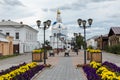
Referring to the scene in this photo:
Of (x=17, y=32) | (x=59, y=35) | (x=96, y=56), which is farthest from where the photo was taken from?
(x=59, y=35)

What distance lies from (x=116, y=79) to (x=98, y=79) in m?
1.48

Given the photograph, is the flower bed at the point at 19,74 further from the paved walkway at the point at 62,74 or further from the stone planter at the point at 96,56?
the stone planter at the point at 96,56

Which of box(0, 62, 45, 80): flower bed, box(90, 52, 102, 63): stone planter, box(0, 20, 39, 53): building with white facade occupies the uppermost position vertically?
box(0, 20, 39, 53): building with white facade

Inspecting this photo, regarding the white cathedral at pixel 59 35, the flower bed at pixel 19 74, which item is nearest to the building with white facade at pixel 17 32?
the white cathedral at pixel 59 35

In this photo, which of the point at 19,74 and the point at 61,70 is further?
the point at 61,70

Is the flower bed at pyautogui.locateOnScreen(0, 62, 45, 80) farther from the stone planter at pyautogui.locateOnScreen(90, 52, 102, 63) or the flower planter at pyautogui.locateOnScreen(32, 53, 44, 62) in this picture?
the flower planter at pyautogui.locateOnScreen(32, 53, 44, 62)

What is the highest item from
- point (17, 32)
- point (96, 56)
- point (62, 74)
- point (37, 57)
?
point (17, 32)

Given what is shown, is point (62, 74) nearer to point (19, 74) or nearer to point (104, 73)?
point (19, 74)

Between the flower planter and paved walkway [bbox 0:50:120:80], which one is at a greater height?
the flower planter

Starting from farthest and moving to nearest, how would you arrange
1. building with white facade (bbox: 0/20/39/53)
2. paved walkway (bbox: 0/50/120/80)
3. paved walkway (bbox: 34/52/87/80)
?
building with white facade (bbox: 0/20/39/53) < paved walkway (bbox: 0/50/120/80) < paved walkway (bbox: 34/52/87/80)

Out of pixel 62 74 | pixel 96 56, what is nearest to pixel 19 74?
pixel 62 74

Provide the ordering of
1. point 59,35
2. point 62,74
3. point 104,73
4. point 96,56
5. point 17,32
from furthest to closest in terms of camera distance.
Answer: point 59,35
point 17,32
point 96,56
point 62,74
point 104,73

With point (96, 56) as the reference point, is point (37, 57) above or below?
below

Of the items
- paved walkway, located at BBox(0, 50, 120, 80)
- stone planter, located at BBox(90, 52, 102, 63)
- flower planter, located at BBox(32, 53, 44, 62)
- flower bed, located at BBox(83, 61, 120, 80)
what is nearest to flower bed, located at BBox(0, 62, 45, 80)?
paved walkway, located at BBox(0, 50, 120, 80)
